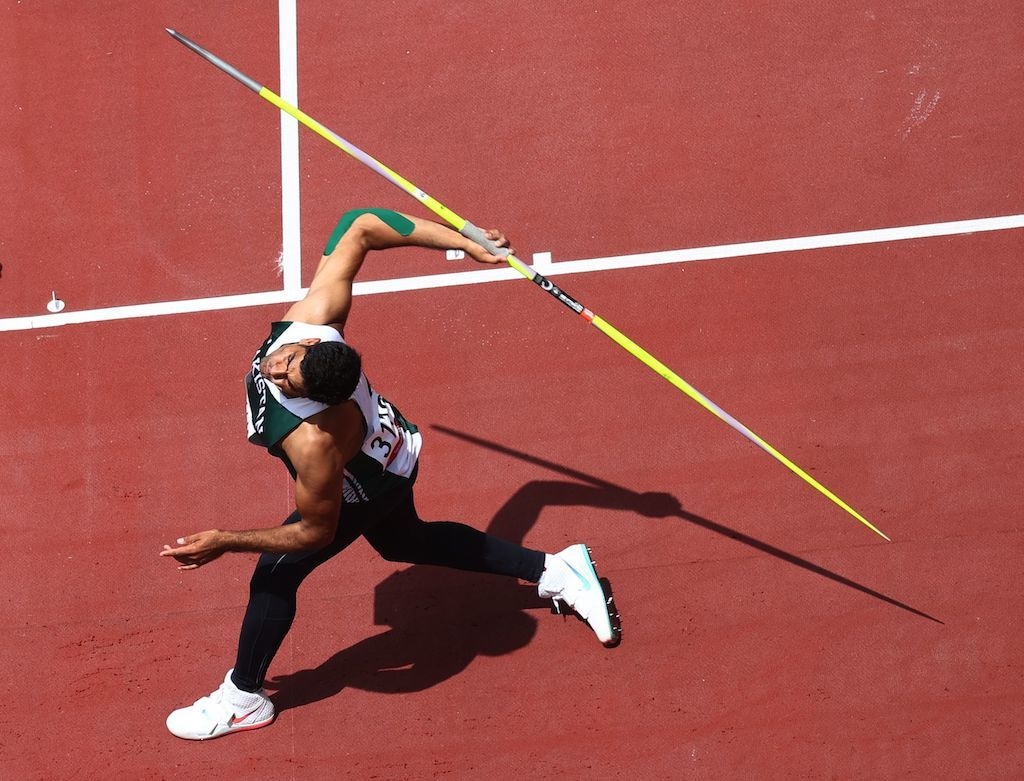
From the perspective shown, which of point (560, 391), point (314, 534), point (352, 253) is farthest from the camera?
point (560, 391)

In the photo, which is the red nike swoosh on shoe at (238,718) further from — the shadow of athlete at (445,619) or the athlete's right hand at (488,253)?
the athlete's right hand at (488,253)

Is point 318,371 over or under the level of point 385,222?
under

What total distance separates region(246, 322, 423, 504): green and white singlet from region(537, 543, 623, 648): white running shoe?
1.01 metres

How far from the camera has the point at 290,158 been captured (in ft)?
19.6

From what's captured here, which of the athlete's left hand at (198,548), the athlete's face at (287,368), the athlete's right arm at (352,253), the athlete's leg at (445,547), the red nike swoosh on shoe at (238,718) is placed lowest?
the red nike swoosh on shoe at (238,718)

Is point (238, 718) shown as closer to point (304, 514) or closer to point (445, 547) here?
point (445, 547)

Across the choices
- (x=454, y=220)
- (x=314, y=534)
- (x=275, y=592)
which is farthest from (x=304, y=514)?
(x=454, y=220)

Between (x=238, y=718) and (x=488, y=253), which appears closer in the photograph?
(x=488, y=253)

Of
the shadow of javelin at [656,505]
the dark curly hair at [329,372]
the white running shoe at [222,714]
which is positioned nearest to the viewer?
the dark curly hair at [329,372]

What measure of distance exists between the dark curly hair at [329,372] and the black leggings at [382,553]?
2.76 ft

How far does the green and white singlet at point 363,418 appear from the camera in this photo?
3883mm

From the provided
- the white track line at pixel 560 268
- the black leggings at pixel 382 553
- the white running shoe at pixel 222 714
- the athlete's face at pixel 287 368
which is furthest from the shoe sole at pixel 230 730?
the white track line at pixel 560 268

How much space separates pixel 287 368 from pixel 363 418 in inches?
17.7

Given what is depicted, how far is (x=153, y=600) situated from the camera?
210 inches
